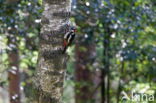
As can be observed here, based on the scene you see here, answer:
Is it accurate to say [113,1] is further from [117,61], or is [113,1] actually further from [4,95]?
[4,95]

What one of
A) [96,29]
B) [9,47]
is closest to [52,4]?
[9,47]

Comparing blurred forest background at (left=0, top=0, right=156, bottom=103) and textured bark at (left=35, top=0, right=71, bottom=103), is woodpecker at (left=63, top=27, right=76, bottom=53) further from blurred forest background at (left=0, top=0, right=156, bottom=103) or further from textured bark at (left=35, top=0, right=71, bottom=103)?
blurred forest background at (left=0, top=0, right=156, bottom=103)

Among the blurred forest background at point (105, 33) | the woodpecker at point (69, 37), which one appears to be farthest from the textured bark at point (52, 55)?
the blurred forest background at point (105, 33)

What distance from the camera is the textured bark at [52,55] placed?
320 cm

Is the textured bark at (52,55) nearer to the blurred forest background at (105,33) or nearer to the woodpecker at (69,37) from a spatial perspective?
the woodpecker at (69,37)

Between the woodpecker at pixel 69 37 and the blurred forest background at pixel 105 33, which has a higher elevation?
the woodpecker at pixel 69 37

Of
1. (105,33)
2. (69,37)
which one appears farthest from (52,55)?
(105,33)

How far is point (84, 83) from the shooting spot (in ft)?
27.6

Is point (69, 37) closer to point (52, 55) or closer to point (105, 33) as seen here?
point (52, 55)

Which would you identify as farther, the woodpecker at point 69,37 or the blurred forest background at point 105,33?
the blurred forest background at point 105,33

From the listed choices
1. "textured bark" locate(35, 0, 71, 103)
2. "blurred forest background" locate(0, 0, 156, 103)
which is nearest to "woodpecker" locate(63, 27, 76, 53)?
"textured bark" locate(35, 0, 71, 103)

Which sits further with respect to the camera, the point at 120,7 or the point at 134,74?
the point at 134,74

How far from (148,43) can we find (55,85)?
3760 millimetres

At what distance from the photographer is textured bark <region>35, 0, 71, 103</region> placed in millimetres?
3199
